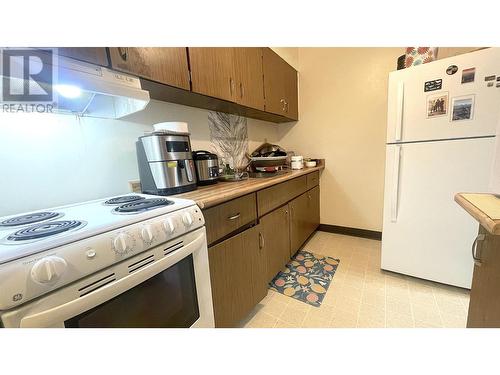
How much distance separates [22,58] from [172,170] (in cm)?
62

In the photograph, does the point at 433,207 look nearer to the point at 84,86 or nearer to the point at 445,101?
the point at 445,101

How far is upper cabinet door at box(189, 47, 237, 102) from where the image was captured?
117 cm

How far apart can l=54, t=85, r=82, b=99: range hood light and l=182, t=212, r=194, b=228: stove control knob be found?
2.13ft

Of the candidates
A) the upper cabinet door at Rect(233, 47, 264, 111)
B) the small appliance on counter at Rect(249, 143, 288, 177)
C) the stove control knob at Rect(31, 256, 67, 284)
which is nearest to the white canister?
the small appliance on counter at Rect(249, 143, 288, 177)

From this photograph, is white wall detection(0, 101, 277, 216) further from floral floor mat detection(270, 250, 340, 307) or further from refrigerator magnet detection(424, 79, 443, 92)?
refrigerator magnet detection(424, 79, 443, 92)

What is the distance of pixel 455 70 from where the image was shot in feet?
4.12

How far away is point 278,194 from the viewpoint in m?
1.54

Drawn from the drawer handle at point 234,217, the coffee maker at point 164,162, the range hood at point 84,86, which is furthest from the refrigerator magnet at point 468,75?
the range hood at point 84,86

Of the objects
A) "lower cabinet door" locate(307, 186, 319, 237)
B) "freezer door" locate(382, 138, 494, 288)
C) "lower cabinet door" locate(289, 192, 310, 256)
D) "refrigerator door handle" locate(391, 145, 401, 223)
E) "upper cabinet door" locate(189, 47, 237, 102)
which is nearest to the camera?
"upper cabinet door" locate(189, 47, 237, 102)

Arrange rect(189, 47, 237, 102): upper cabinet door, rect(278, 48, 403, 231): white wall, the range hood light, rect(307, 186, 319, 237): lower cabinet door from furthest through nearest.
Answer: rect(307, 186, 319, 237): lower cabinet door → rect(278, 48, 403, 231): white wall → rect(189, 47, 237, 102): upper cabinet door → the range hood light

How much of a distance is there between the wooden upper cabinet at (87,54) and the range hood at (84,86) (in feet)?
0.07
